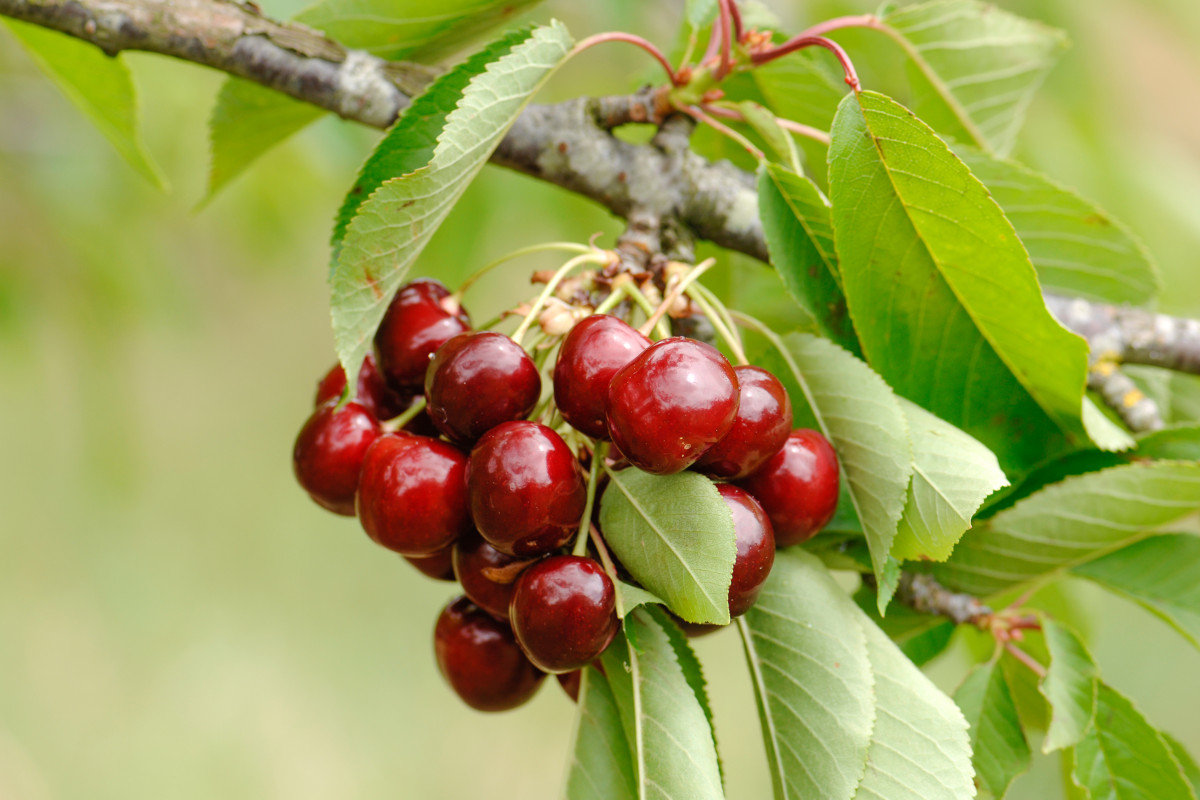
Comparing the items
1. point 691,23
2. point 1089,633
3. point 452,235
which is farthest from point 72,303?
point 1089,633

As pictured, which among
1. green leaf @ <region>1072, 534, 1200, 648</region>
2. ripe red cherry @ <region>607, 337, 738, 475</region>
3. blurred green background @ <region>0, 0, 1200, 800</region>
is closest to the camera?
ripe red cherry @ <region>607, 337, 738, 475</region>

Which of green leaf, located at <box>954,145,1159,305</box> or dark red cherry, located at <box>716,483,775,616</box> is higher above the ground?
green leaf, located at <box>954,145,1159,305</box>

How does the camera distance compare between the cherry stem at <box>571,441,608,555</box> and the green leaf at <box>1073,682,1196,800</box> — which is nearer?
the cherry stem at <box>571,441,608,555</box>

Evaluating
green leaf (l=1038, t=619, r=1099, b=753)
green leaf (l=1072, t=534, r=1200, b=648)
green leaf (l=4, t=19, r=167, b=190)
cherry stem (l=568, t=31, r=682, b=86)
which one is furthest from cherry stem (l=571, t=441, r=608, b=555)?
green leaf (l=4, t=19, r=167, b=190)

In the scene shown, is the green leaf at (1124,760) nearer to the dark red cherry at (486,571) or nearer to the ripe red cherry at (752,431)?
the ripe red cherry at (752,431)

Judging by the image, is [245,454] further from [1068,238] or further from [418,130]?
[1068,238]

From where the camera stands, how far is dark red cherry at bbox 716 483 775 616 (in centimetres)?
64

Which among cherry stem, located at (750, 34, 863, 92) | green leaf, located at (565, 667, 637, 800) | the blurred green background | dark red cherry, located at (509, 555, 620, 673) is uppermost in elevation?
cherry stem, located at (750, 34, 863, 92)

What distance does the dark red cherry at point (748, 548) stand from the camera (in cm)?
64

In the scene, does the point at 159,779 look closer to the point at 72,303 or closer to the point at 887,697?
the point at 72,303

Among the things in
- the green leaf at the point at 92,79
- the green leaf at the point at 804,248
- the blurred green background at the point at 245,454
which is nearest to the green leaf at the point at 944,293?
the green leaf at the point at 804,248

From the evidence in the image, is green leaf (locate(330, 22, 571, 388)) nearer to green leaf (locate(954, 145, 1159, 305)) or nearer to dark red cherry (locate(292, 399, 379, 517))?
dark red cherry (locate(292, 399, 379, 517))

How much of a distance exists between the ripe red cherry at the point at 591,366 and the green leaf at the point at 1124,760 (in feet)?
1.89

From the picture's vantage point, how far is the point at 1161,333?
1.13 meters
